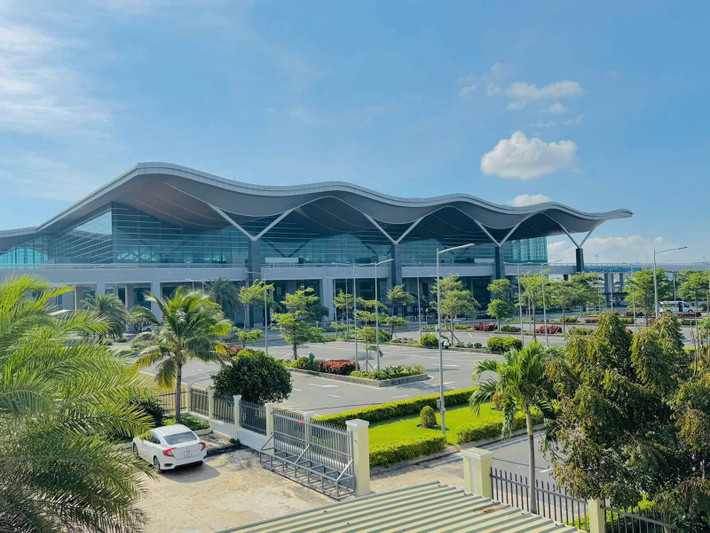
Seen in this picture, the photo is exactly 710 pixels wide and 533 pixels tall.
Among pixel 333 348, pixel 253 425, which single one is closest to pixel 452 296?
pixel 333 348

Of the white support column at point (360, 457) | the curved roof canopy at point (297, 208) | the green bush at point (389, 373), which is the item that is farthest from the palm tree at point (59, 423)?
the curved roof canopy at point (297, 208)

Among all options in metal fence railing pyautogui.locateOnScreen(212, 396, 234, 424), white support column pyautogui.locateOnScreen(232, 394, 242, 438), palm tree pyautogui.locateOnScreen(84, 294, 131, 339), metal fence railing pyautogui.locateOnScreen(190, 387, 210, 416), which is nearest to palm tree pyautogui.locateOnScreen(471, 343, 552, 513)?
white support column pyautogui.locateOnScreen(232, 394, 242, 438)

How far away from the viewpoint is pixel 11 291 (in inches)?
309

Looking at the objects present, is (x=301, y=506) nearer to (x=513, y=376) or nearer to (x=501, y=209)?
(x=513, y=376)

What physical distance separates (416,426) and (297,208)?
56965 millimetres

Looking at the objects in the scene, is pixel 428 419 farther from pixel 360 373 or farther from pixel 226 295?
pixel 226 295

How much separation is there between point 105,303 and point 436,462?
3915cm

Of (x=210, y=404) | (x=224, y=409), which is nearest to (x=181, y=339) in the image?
(x=210, y=404)

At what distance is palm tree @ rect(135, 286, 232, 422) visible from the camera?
800 inches

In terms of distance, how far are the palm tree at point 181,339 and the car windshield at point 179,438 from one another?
157 inches

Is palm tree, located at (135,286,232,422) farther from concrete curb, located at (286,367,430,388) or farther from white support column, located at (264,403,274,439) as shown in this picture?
concrete curb, located at (286,367,430,388)

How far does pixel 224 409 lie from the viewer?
20.4 meters

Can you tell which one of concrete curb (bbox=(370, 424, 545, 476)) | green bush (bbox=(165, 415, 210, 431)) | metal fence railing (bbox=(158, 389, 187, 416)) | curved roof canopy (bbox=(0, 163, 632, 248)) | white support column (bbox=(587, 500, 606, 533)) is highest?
curved roof canopy (bbox=(0, 163, 632, 248))

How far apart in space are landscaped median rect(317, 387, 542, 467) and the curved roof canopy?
4272cm
